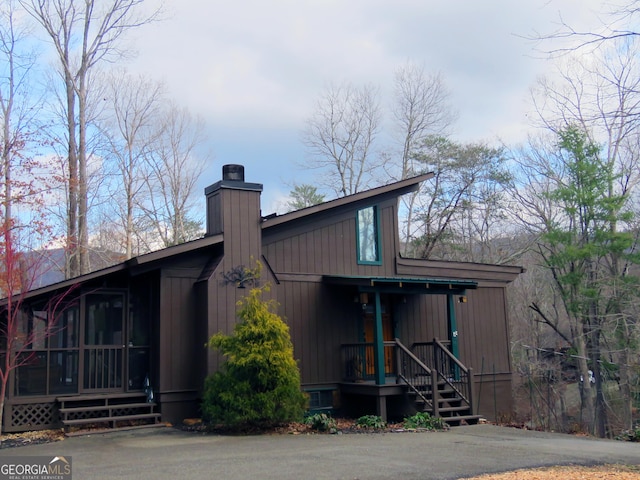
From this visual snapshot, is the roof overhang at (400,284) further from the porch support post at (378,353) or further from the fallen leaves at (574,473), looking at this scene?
the fallen leaves at (574,473)

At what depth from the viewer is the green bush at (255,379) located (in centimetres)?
1112

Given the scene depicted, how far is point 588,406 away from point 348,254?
1481 centimetres

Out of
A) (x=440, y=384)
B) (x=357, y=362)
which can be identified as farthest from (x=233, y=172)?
(x=440, y=384)

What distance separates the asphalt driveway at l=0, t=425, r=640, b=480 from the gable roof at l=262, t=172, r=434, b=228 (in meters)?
4.69

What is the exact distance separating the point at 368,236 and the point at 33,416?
808 cm

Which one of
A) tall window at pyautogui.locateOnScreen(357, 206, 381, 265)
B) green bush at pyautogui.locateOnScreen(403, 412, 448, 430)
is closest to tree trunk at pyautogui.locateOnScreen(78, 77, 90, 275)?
tall window at pyautogui.locateOnScreen(357, 206, 381, 265)

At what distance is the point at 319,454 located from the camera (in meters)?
9.02

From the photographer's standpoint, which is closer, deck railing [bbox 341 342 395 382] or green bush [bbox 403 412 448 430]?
green bush [bbox 403 412 448 430]

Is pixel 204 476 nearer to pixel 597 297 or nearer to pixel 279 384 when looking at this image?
pixel 279 384

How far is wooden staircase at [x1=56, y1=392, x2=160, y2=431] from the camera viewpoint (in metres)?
11.8

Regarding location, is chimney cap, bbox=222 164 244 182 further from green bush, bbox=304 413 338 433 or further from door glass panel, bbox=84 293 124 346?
green bush, bbox=304 413 338 433

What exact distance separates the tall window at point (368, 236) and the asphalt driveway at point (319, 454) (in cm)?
484

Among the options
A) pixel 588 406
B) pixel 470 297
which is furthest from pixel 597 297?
pixel 470 297

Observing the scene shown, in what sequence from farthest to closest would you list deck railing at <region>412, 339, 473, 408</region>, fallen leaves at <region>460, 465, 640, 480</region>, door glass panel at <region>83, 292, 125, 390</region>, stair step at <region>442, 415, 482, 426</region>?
deck railing at <region>412, 339, 473, 408</region> → stair step at <region>442, 415, 482, 426</region> → door glass panel at <region>83, 292, 125, 390</region> → fallen leaves at <region>460, 465, 640, 480</region>
